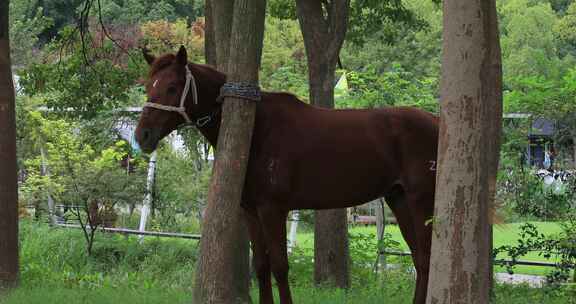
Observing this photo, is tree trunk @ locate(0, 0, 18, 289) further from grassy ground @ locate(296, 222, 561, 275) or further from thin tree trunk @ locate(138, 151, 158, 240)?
grassy ground @ locate(296, 222, 561, 275)

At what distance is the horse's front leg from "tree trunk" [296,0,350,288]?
147 inches

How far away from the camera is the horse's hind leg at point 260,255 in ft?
25.8

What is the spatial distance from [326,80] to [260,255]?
4.06 m

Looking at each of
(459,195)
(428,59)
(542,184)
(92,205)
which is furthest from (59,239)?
(428,59)

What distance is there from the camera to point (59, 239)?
1700 cm

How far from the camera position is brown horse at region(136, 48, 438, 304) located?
7613 millimetres

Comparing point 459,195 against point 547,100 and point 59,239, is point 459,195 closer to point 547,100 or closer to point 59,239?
point 547,100

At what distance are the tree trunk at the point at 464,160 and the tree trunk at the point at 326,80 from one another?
20.3ft

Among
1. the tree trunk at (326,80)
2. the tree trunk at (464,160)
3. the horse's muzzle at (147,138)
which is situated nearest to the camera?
the tree trunk at (464,160)

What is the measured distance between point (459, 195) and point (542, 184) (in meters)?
7.88

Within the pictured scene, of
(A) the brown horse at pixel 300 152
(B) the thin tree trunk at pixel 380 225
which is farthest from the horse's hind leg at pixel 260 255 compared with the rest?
(B) the thin tree trunk at pixel 380 225

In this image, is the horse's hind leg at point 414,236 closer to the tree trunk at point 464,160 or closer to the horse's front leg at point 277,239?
the horse's front leg at point 277,239

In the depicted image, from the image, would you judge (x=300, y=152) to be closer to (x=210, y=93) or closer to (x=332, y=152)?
(x=332, y=152)

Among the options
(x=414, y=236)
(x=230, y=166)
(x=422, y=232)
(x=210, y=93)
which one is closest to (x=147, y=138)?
(x=210, y=93)
